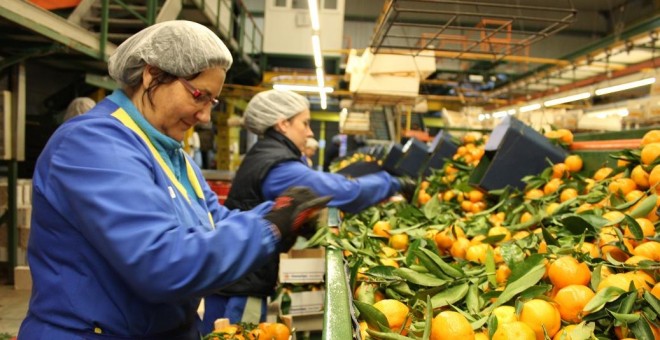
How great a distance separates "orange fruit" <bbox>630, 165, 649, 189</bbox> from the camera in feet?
6.91

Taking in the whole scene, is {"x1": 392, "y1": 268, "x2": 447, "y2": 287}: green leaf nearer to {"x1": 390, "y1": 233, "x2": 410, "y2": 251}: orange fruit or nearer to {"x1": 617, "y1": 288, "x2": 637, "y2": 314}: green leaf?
{"x1": 617, "y1": 288, "x2": 637, "y2": 314}: green leaf

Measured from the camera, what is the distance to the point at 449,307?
1508 mm

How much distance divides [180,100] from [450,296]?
1046 mm

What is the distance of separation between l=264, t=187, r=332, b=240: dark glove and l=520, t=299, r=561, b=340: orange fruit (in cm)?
72

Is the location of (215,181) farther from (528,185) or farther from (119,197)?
(119,197)

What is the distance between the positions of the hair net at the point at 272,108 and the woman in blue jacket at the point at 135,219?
4.47 ft

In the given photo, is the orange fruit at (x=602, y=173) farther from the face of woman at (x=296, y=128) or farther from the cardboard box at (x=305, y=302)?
the cardboard box at (x=305, y=302)

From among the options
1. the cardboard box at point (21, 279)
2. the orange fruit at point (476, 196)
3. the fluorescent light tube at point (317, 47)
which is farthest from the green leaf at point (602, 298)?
the fluorescent light tube at point (317, 47)

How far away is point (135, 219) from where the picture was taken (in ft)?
3.94

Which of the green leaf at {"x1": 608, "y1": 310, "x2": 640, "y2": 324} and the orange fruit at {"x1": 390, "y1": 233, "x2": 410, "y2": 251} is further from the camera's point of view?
the orange fruit at {"x1": 390, "y1": 233, "x2": 410, "y2": 251}

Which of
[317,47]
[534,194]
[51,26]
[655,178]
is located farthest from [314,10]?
[655,178]

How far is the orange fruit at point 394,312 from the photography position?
1.32m

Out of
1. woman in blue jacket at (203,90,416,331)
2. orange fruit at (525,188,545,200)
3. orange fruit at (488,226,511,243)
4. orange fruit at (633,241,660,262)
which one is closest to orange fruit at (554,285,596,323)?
orange fruit at (633,241,660,262)

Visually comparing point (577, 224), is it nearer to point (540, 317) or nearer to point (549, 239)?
point (549, 239)
